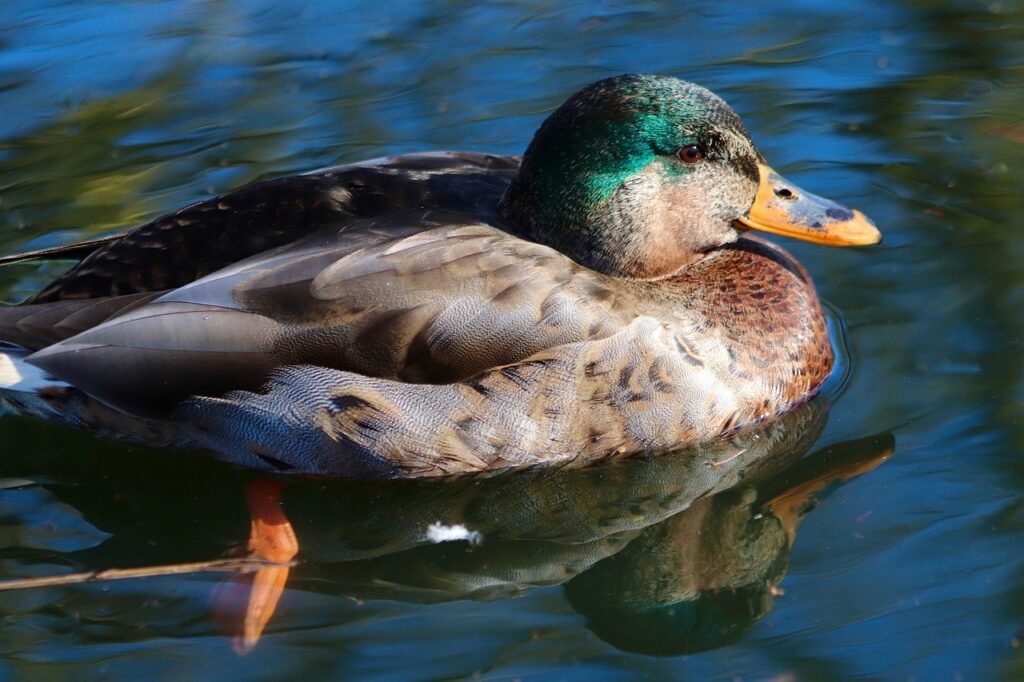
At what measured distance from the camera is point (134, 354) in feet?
18.1

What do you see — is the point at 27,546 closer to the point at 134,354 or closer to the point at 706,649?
the point at 134,354

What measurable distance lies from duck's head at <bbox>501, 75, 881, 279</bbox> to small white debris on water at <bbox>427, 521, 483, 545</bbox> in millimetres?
1127

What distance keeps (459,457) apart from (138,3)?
557cm

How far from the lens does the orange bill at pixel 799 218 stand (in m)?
6.02

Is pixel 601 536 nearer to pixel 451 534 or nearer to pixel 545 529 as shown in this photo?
pixel 545 529

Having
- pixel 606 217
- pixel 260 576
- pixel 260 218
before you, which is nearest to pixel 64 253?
pixel 260 218

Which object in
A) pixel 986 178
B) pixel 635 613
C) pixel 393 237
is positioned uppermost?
pixel 393 237

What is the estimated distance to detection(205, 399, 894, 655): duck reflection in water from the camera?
5.01 meters

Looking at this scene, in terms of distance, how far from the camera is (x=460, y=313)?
5398 mm

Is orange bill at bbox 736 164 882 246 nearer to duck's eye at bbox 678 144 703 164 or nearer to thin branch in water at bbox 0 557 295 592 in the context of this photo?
duck's eye at bbox 678 144 703 164

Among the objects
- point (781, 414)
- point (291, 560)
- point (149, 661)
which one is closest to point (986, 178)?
point (781, 414)

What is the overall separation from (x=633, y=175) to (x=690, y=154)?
0.81 ft

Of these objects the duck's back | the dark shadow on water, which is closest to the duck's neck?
the duck's back

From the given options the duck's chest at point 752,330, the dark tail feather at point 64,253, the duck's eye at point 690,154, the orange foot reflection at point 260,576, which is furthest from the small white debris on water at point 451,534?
the dark tail feather at point 64,253
